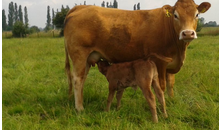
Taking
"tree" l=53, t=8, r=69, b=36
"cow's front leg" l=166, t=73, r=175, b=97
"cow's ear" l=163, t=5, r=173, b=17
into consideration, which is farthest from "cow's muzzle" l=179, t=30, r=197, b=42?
"tree" l=53, t=8, r=69, b=36

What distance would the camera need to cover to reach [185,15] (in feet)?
10.9

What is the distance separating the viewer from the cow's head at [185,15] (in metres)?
3.15

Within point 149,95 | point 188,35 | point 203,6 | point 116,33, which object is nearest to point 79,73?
point 116,33

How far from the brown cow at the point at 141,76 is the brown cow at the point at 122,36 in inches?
9.1

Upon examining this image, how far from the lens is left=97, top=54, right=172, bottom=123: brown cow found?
353 cm

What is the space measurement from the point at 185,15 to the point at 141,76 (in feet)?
3.64

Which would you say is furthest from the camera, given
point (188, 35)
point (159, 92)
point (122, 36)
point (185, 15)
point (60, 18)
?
point (60, 18)

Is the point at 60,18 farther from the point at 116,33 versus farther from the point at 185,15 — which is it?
the point at 185,15

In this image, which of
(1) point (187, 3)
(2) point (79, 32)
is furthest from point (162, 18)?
(2) point (79, 32)

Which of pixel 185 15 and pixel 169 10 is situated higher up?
pixel 169 10

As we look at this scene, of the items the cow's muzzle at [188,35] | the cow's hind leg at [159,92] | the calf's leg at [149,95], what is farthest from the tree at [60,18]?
the cow's muzzle at [188,35]

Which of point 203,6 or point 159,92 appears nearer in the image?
point 203,6

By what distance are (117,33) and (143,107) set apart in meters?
1.40

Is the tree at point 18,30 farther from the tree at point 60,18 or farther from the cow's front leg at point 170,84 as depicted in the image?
the cow's front leg at point 170,84
